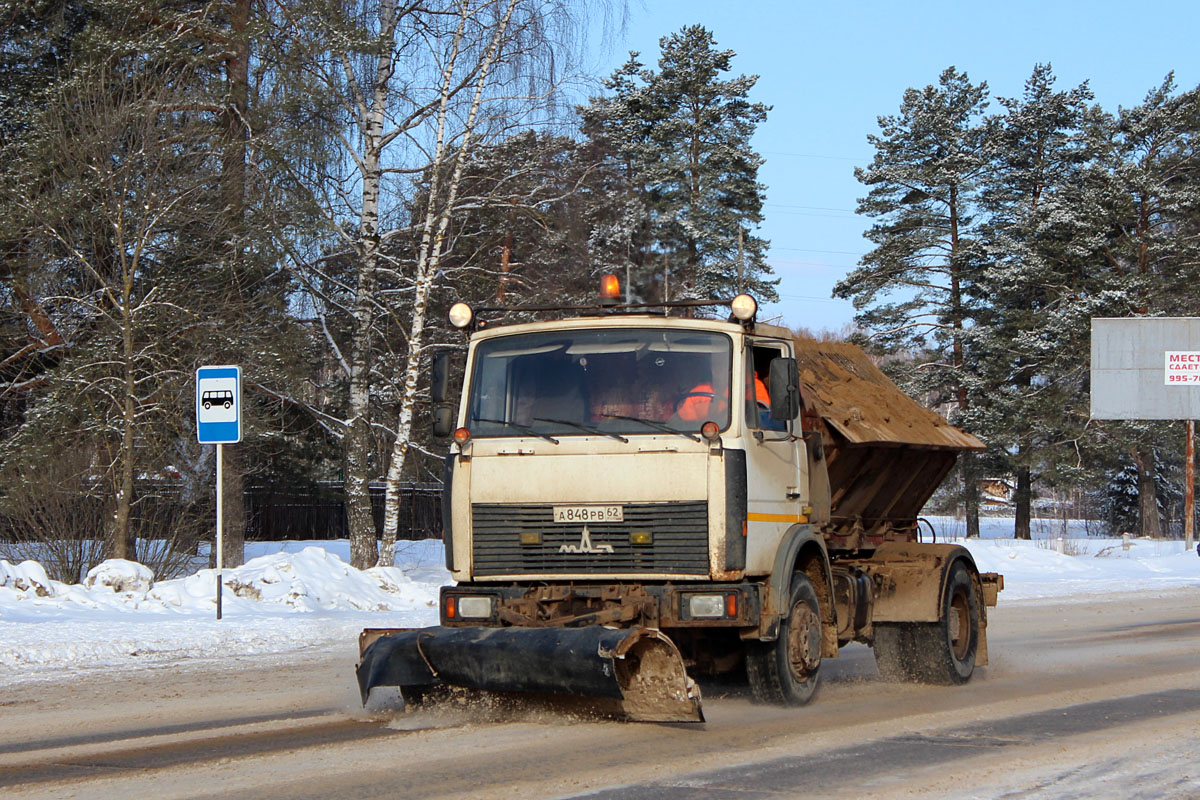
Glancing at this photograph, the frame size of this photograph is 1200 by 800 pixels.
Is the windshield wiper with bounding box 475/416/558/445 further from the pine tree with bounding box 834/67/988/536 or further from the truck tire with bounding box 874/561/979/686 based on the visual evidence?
the pine tree with bounding box 834/67/988/536

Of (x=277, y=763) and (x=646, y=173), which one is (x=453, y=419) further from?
(x=646, y=173)

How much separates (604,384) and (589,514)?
0.88 m

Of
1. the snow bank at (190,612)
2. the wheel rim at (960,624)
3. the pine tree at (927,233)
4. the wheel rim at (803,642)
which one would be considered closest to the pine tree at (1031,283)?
the pine tree at (927,233)

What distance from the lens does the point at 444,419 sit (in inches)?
353

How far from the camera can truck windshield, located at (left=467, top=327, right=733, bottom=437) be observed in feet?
27.4

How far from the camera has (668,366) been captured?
8.51m

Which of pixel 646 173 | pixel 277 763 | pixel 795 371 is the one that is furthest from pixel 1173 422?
pixel 277 763

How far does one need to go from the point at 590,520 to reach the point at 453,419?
139 centimetres

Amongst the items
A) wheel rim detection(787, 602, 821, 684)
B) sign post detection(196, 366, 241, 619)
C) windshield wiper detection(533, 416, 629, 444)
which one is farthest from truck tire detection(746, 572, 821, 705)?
sign post detection(196, 366, 241, 619)

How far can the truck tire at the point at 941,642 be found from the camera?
10633 millimetres

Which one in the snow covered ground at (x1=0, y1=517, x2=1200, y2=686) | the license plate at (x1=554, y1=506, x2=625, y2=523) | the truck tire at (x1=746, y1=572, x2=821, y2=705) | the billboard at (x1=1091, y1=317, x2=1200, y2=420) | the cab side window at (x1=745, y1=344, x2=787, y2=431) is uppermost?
the billboard at (x1=1091, y1=317, x2=1200, y2=420)

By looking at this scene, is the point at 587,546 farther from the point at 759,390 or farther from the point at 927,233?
the point at 927,233

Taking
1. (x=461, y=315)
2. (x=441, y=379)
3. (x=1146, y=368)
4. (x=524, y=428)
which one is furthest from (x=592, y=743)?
(x=1146, y=368)

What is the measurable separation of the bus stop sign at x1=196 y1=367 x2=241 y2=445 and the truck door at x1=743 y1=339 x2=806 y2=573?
23.5 ft
